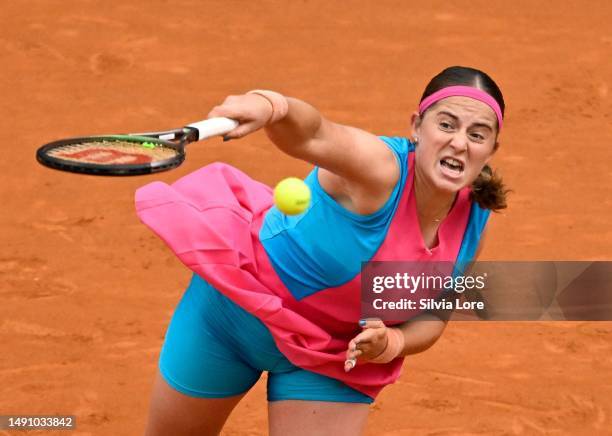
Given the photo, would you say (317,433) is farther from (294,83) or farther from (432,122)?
(294,83)

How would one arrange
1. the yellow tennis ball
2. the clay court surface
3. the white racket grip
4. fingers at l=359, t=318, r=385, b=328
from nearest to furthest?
the white racket grip
the yellow tennis ball
fingers at l=359, t=318, r=385, b=328
the clay court surface

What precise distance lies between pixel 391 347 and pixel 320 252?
40cm

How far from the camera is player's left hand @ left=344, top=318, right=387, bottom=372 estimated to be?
4.10m

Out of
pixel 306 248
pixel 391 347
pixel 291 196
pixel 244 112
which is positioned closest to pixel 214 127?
pixel 244 112

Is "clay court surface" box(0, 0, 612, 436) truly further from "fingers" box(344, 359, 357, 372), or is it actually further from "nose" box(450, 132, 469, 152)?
"nose" box(450, 132, 469, 152)

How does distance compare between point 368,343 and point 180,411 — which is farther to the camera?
point 180,411

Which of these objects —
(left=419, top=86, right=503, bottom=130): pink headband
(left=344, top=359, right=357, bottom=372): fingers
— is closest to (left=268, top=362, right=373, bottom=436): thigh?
(left=344, top=359, right=357, bottom=372): fingers

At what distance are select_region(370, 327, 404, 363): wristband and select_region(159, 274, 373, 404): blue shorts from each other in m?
0.24

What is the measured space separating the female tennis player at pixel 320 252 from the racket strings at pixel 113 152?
0.38m

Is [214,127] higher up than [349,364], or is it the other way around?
[214,127]

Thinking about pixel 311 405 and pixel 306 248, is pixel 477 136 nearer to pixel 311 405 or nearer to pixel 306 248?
pixel 306 248

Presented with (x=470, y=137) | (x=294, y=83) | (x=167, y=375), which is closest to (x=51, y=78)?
(x=294, y=83)

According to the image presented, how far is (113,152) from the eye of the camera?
374 cm

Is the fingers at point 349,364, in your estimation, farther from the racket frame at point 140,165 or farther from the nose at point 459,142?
the racket frame at point 140,165
